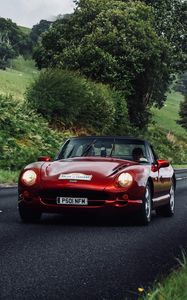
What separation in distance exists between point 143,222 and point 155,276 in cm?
426

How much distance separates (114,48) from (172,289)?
42.9 m

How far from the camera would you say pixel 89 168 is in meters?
10.1

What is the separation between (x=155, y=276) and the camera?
6.23 meters

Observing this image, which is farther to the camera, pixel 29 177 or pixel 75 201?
pixel 29 177

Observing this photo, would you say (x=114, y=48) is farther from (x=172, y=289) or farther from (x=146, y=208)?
(x=172, y=289)

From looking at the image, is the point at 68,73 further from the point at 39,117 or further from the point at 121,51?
the point at 121,51

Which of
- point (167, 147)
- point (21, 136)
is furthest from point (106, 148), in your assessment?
point (167, 147)

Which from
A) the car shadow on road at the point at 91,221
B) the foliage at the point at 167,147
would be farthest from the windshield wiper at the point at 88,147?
the foliage at the point at 167,147

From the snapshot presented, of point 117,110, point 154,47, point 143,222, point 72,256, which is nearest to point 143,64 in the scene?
point 154,47

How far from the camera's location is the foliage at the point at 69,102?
3712 cm

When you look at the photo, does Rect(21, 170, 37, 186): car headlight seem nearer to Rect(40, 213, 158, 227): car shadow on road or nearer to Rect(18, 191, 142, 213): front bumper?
Rect(18, 191, 142, 213): front bumper

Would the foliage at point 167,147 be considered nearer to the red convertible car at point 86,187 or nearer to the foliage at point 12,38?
the red convertible car at point 86,187

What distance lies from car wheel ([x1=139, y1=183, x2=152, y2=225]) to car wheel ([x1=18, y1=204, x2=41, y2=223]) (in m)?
1.59

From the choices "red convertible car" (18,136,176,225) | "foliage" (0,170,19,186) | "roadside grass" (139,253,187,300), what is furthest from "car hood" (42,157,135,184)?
"foliage" (0,170,19,186)
